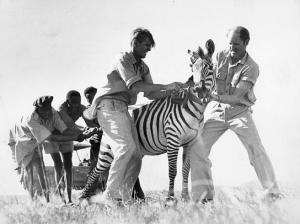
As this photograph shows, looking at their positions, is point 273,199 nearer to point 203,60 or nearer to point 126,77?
point 203,60

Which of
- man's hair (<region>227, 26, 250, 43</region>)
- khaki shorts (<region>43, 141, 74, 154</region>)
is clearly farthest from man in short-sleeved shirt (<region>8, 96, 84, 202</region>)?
man's hair (<region>227, 26, 250, 43</region>)

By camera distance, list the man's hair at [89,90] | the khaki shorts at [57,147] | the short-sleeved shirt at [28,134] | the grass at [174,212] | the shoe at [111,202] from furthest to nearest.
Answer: the man's hair at [89,90]
the khaki shorts at [57,147]
the short-sleeved shirt at [28,134]
the shoe at [111,202]
the grass at [174,212]

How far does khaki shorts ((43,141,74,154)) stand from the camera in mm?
7957

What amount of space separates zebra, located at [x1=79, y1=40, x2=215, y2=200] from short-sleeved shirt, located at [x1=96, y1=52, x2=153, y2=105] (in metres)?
0.55

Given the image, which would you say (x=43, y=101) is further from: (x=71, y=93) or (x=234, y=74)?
(x=234, y=74)

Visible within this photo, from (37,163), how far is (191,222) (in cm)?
340

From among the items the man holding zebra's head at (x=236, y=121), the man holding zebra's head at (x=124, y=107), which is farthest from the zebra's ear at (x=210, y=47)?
the man holding zebra's head at (x=124, y=107)

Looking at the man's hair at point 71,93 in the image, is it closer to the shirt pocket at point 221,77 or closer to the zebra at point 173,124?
the zebra at point 173,124

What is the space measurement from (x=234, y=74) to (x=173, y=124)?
3.64 ft

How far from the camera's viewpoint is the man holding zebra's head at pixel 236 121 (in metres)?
Answer: 7.15

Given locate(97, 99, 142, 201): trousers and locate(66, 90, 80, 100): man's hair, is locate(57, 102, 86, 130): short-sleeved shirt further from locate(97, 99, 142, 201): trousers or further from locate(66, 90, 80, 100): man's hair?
locate(97, 99, 142, 201): trousers

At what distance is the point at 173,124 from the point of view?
24.0 ft

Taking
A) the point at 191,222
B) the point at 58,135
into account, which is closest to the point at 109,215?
the point at 191,222

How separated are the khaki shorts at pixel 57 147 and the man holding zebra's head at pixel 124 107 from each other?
108 centimetres
